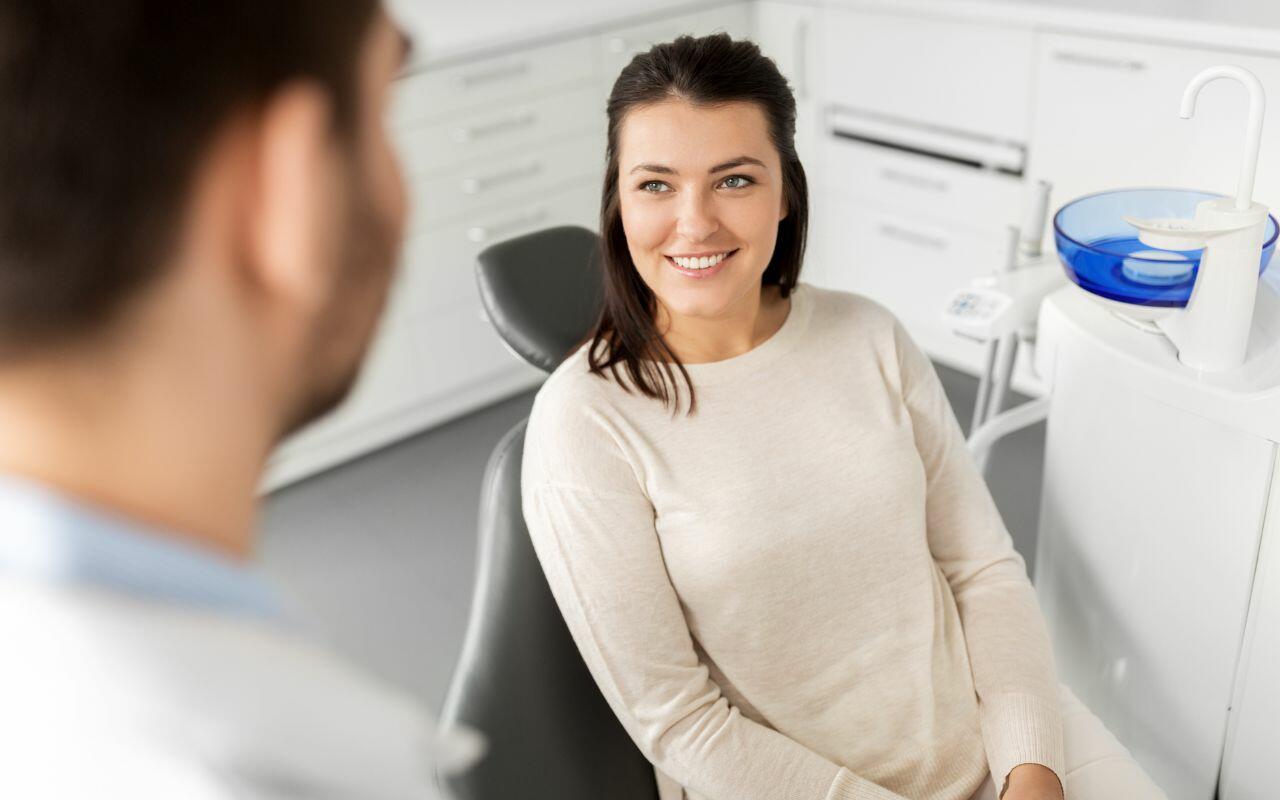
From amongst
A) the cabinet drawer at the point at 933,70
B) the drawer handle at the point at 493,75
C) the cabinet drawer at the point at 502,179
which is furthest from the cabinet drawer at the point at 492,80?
the cabinet drawer at the point at 933,70

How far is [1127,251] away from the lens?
4.85 ft

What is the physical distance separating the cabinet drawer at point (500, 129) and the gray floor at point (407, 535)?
67 centimetres

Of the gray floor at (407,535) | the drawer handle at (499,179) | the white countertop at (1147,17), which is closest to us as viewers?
the white countertop at (1147,17)

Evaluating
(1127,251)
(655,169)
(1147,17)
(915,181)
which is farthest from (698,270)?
(915,181)

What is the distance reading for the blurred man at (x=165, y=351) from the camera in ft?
1.15

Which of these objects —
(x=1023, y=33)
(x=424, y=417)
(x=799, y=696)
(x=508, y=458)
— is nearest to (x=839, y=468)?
(x=799, y=696)

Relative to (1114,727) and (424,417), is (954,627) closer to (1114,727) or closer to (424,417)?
(1114,727)

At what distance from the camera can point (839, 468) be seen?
123 centimetres

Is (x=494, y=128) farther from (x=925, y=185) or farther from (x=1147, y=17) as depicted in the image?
(x=1147, y=17)

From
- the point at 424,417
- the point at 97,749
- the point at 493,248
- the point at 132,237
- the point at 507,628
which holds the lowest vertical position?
the point at 424,417

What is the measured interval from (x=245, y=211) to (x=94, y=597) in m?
0.13

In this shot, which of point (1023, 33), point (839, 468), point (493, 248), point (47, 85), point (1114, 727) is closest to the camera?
point (47, 85)

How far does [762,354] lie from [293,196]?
3.01ft

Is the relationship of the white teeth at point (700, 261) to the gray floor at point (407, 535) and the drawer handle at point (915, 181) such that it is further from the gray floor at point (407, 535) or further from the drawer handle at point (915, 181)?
the drawer handle at point (915, 181)
